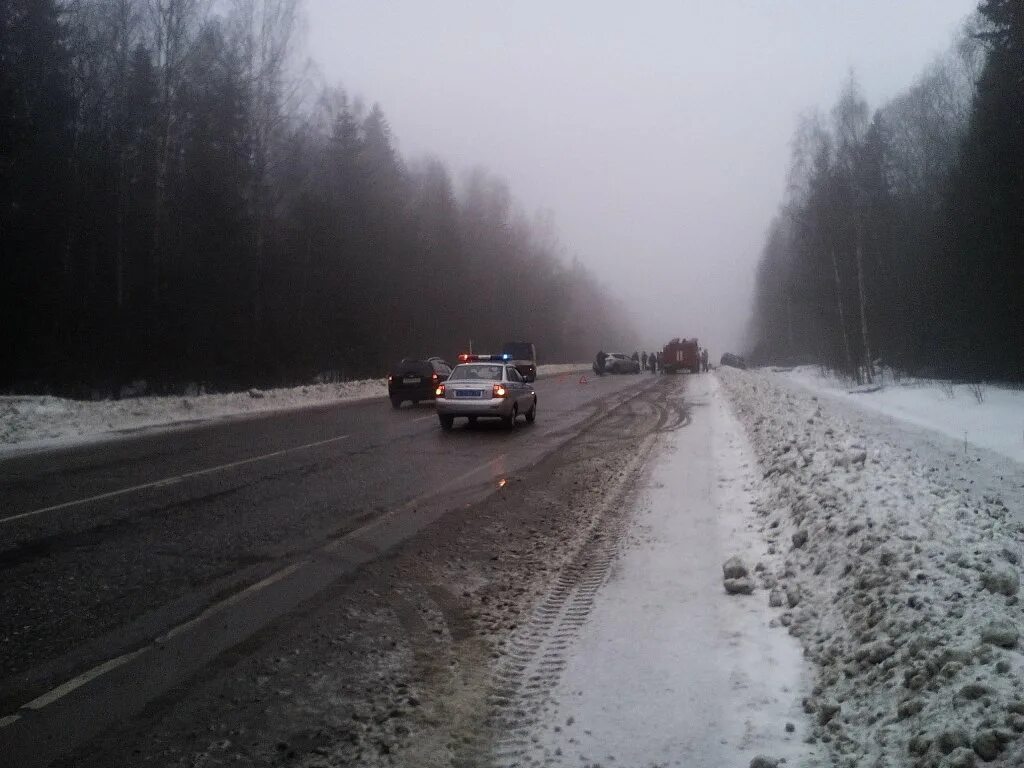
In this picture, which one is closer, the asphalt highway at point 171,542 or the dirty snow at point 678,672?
the dirty snow at point 678,672

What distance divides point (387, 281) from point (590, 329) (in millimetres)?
78605

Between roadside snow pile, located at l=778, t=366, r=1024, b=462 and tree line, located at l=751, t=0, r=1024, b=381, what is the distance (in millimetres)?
3370

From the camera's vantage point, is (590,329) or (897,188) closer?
(897,188)

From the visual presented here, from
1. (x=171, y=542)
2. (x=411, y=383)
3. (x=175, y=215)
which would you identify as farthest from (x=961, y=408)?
(x=175, y=215)

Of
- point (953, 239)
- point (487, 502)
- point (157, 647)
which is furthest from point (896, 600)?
point (953, 239)

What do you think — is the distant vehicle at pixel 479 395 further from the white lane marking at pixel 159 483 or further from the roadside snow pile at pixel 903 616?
the roadside snow pile at pixel 903 616

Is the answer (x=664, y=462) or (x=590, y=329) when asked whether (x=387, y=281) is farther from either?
(x=590, y=329)

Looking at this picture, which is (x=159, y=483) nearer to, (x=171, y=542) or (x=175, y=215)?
(x=171, y=542)

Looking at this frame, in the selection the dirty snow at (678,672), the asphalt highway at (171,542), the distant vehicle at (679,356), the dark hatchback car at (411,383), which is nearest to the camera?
the dirty snow at (678,672)

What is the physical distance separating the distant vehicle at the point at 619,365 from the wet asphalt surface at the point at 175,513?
148 ft

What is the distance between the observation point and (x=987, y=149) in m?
27.0

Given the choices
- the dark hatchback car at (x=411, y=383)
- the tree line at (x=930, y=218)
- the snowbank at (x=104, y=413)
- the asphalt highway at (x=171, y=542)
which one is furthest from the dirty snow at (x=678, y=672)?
the tree line at (x=930, y=218)

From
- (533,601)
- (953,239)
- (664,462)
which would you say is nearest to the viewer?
(533,601)

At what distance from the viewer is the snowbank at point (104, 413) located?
18.6 m
